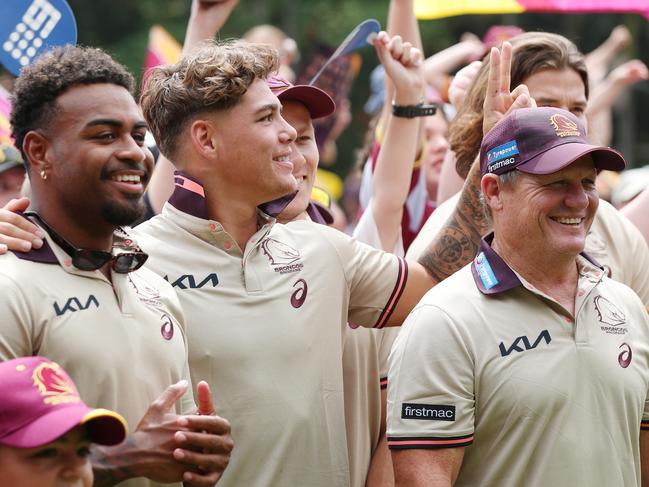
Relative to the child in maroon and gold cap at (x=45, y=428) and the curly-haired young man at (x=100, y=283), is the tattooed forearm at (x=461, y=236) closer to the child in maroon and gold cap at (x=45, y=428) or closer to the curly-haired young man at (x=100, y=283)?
the curly-haired young man at (x=100, y=283)

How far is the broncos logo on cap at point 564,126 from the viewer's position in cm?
436

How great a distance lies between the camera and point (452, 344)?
4.14 meters

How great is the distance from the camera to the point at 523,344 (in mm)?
4188

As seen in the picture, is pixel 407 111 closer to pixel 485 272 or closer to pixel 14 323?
pixel 485 272

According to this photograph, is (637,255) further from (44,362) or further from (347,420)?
(44,362)

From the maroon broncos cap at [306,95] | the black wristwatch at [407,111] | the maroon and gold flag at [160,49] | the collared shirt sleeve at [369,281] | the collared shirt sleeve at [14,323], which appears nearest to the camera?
the collared shirt sleeve at [14,323]

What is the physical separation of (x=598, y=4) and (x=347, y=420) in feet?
17.2

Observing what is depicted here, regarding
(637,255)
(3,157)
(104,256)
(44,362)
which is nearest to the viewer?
(44,362)

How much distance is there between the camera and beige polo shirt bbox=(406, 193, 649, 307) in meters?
5.14

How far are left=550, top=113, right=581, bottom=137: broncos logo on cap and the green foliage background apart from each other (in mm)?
14078

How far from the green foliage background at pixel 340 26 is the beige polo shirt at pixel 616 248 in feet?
43.4

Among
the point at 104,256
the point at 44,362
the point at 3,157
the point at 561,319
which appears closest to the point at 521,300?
the point at 561,319

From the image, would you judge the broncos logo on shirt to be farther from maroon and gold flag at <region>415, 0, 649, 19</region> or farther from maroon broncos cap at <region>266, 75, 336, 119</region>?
maroon and gold flag at <region>415, 0, 649, 19</region>

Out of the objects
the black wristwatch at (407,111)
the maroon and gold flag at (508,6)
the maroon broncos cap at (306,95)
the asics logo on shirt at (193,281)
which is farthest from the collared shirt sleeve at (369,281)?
the maroon and gold flag at (508,6)
